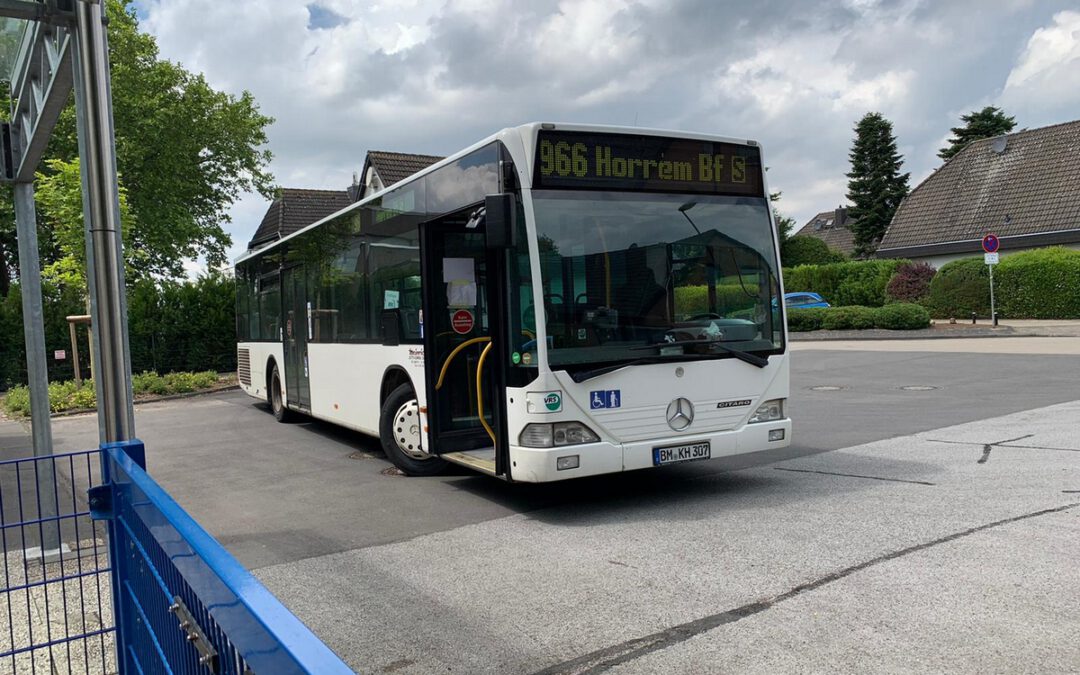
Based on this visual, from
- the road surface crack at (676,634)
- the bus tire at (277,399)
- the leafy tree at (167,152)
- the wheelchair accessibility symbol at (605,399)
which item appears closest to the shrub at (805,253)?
the leafy tree at (167,152)

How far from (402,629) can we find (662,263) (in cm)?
367

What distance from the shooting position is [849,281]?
39.3 meters

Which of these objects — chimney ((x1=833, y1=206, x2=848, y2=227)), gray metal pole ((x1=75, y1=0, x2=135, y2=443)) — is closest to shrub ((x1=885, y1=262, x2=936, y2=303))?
gray metal pole ((x1=75, y1=0, x2=135, y2=443))

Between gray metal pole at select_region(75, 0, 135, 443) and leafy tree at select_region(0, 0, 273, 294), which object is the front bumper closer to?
gray metal pole at select_region(75, 0, 135, 443)

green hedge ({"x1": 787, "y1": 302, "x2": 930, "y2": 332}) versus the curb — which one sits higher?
green hedge ({"x1": 787, "y1": 302, "x2": 930, "y2": 332})

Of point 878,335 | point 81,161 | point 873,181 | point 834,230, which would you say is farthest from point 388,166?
point 834,230

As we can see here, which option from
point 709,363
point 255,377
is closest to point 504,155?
point 709,363

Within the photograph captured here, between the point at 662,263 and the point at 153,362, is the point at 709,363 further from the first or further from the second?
the point at 153,362

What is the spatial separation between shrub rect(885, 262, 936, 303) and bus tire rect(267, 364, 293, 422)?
1124 inches

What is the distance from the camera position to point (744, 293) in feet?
24.2

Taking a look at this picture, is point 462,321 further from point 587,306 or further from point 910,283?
point 910,283

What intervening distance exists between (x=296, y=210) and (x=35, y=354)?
41719 millimetres

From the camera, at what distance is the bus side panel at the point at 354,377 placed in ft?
28.5

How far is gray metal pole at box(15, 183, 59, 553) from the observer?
5824 mm
